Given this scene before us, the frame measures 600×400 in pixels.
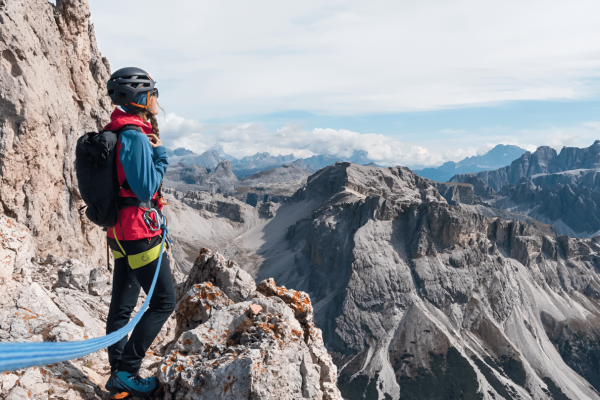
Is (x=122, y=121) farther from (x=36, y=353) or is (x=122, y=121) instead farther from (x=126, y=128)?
(x=36, y=353)

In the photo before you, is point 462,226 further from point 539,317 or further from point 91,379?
point 91,379

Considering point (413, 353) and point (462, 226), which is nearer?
point (413, 353)

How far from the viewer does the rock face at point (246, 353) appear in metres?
6.47

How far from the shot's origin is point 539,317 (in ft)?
444

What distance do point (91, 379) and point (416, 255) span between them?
138 metres

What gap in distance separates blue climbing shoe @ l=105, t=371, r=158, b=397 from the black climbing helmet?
464cm

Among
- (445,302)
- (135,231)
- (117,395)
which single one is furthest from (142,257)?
(445,302)

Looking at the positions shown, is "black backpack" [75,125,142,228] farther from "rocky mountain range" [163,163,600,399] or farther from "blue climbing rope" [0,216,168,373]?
"rocky mountain range" [163,163,600,399]

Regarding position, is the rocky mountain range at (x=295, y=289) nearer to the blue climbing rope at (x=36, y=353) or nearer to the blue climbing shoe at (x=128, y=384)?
the blue climbing shoe at (x=128, y=384)

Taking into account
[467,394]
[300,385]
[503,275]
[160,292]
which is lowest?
[467,394]

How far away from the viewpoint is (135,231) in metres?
5.74

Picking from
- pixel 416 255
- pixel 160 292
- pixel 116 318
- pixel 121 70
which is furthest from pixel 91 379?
pixel 416 255

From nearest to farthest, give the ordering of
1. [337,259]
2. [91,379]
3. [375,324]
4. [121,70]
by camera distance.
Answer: [121,70]
[91,379]
[375,324]
[337,259]

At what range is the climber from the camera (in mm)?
5551
